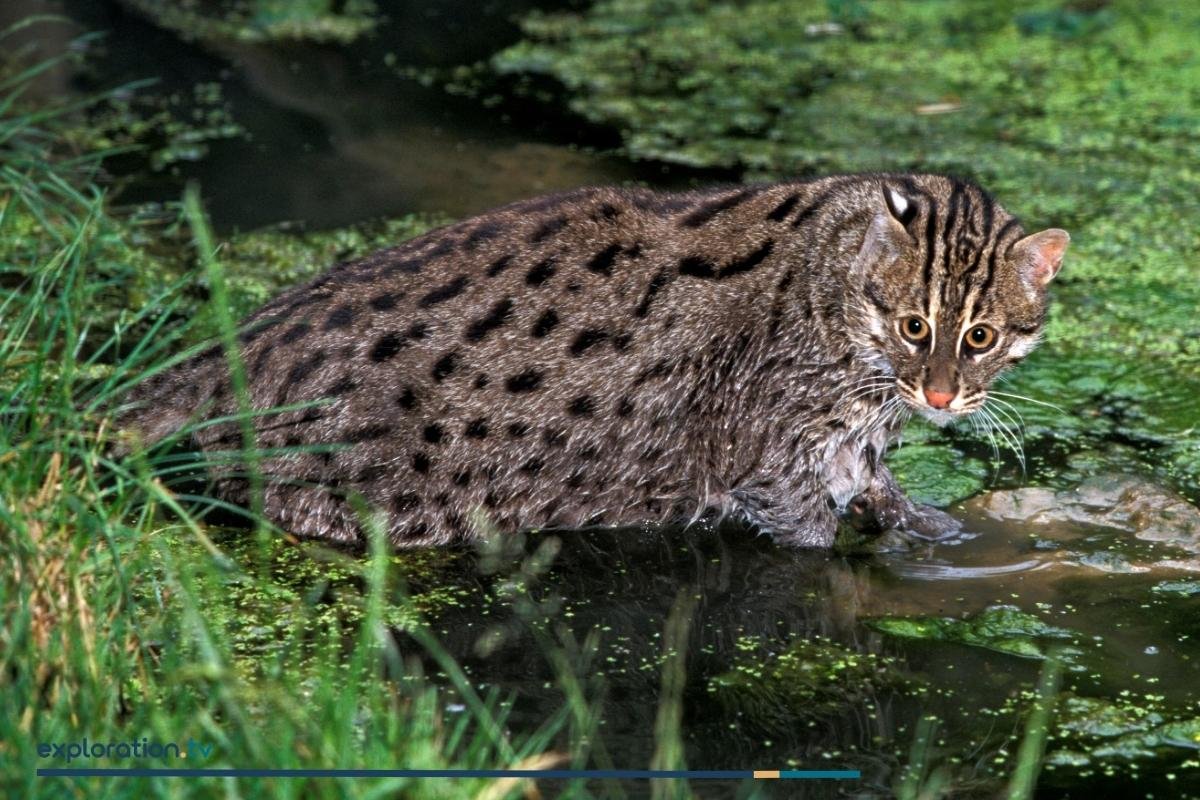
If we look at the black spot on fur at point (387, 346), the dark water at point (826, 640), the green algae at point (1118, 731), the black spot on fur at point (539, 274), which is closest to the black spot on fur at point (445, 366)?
the black spot on fur at point (387, 346)

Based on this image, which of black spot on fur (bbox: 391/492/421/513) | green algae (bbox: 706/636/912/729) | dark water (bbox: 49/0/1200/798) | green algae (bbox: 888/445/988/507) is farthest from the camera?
green algae (bbox: 888/445/988/507)

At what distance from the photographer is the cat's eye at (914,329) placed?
19.4 ft

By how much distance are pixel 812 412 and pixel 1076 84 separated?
5569 millimetres

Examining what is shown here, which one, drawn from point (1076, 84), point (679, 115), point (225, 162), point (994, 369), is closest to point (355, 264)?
point (994, 369)

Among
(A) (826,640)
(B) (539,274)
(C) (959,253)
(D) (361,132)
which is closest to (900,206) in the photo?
(C) (959,253)

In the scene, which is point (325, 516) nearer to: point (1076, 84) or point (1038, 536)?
point (1038, 536)

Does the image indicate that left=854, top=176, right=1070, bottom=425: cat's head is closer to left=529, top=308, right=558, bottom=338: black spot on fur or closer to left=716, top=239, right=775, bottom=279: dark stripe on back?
left=716, top=239, right=775, bottom=279: dark stripe on back

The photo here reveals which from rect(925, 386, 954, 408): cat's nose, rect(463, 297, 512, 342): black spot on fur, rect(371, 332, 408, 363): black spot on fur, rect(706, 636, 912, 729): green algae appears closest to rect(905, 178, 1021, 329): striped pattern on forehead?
rect(925, 386, 954, 408): cat's nose

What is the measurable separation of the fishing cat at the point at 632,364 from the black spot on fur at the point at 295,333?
14 mm

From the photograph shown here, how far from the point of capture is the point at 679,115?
1036cm

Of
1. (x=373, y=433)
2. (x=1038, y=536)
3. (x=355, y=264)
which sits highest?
(x=355, y=264)

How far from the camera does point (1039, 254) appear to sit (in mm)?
6016

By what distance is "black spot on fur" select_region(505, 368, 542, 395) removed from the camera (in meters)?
6.09

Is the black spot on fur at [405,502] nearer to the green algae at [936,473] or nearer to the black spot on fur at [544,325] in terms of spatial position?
the black spot on fur at [544,325]
